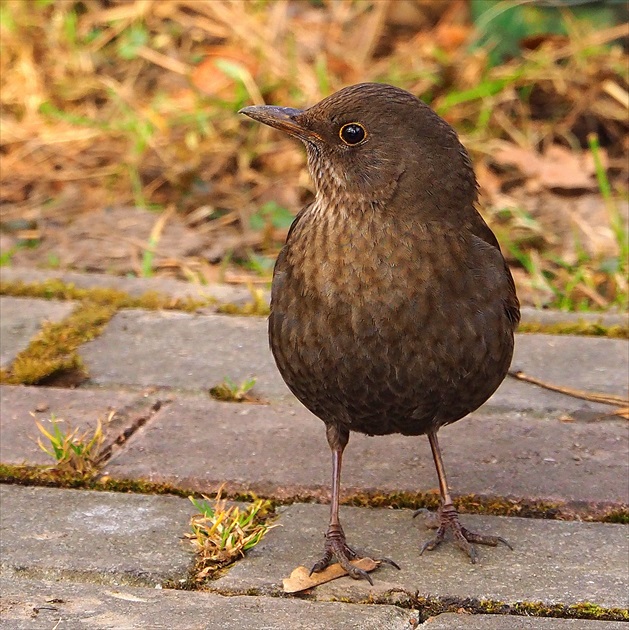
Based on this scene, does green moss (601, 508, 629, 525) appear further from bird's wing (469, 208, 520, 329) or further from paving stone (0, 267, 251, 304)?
paving stone (0, 267, 251, 304)

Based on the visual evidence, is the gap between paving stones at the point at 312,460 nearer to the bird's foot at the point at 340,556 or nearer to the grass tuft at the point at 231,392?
the grass tuft at the point at 231,392

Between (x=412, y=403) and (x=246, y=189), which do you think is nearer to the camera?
(x=412, y=403)

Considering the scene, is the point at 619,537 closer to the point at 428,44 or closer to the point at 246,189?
the point at 246,189

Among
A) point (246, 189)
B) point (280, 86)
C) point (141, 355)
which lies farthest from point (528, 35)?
point (141, 355)

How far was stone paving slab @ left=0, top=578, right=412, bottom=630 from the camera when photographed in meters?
2.39

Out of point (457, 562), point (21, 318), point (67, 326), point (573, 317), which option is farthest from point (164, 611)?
point (573, 317)

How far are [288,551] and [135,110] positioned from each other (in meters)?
4.29

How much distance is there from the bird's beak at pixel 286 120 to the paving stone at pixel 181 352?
2.80 feet

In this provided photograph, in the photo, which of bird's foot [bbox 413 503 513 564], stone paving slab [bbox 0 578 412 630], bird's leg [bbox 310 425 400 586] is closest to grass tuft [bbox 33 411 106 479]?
stone paving slab [bbox 0 578 412 630]

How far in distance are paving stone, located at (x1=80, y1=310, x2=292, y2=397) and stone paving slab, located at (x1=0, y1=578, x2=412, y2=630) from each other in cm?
122

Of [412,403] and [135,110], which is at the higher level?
[135,110]

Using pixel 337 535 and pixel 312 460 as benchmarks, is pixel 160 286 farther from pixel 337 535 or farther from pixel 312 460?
pixel 337 535

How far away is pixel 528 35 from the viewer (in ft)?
22.0

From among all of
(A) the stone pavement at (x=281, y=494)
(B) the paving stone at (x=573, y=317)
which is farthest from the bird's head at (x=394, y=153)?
(B) the paving stone at (x=573, y=317)
